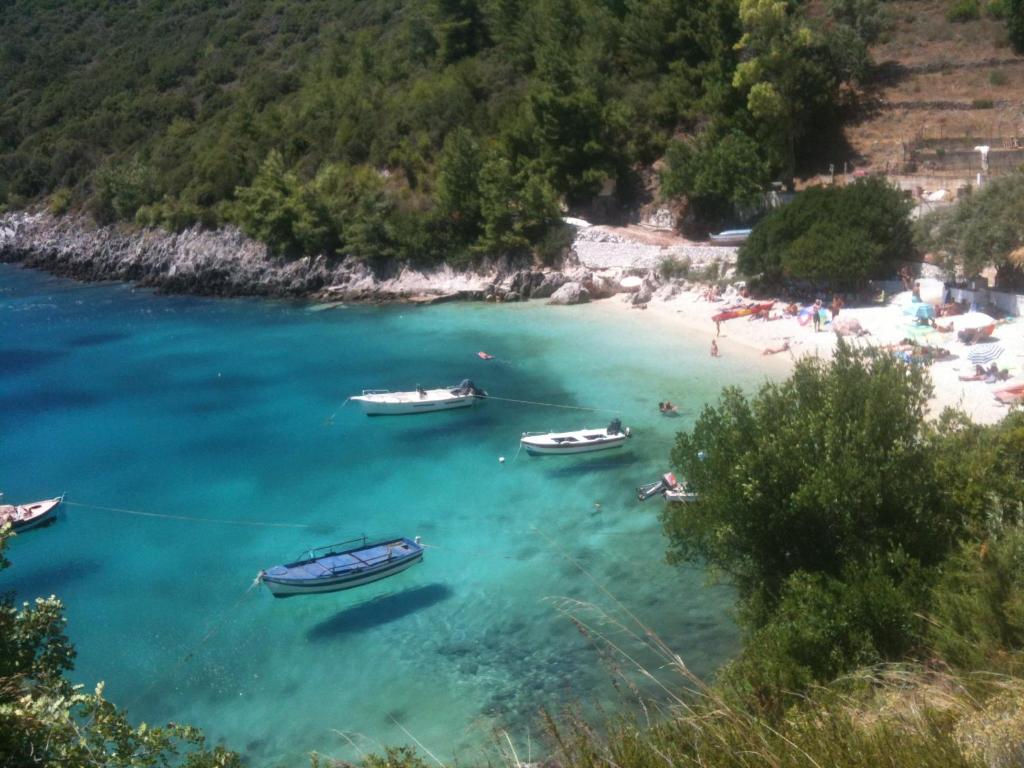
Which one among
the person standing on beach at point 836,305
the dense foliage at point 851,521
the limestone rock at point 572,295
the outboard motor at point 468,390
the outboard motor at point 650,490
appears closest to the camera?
the dense foliage at point 851,521

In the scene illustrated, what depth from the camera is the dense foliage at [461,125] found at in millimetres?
47413

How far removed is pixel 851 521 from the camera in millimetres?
14055

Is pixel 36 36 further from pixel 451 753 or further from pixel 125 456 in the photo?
pixel 451 753

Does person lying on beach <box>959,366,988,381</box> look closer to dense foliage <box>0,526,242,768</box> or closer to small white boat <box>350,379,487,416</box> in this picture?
small white boat <box>350,379,487,416</box>

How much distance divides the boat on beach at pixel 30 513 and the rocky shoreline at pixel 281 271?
2657 cm

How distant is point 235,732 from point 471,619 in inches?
210

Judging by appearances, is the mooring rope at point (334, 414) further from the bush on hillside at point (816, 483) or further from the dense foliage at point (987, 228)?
the dense foliage at point (987, 228)

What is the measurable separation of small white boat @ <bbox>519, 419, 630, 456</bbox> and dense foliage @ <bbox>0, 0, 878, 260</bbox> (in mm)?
22097

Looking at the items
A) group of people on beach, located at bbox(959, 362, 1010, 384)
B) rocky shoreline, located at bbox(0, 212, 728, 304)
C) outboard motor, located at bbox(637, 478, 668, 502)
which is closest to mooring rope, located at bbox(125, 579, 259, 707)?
outboard motor, located at bbox(637, 478, 668, 502)

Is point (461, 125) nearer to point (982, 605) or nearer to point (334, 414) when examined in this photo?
point (334, 414)

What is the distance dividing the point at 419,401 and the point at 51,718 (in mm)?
24858

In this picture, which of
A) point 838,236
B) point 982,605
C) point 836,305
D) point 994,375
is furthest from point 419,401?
point 982,605

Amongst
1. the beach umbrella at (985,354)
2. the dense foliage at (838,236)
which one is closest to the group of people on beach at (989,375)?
the beach umbrella at (985,354)

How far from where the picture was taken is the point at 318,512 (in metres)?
24.3
